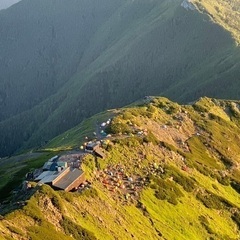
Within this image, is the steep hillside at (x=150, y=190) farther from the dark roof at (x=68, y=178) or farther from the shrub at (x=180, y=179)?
the dark roof at (x=68, y=178)

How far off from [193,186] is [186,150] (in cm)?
2204

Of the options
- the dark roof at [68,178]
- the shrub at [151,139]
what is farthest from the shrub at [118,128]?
the dark roof at [68,178]

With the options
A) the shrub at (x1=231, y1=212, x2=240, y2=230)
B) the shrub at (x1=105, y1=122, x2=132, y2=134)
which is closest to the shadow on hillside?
the shrub at (x1=105, y1=122, x2=132, y2=134)

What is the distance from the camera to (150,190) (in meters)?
93.8

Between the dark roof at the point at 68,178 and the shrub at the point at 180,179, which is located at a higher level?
the dark roof at the point at 68,178

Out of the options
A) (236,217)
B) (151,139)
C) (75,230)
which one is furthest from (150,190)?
(75,230)

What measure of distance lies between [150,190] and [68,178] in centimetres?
1994

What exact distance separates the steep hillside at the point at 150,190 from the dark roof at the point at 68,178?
2.72m

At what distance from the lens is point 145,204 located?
89312mm

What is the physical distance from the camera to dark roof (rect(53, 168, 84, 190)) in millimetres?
78269

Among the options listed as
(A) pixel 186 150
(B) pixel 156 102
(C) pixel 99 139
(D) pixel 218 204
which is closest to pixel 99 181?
(C) pixel 99 139

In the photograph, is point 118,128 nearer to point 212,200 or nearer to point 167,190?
point 167,190

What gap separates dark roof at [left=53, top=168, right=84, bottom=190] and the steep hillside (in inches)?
107

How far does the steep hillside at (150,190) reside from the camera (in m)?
68.9
